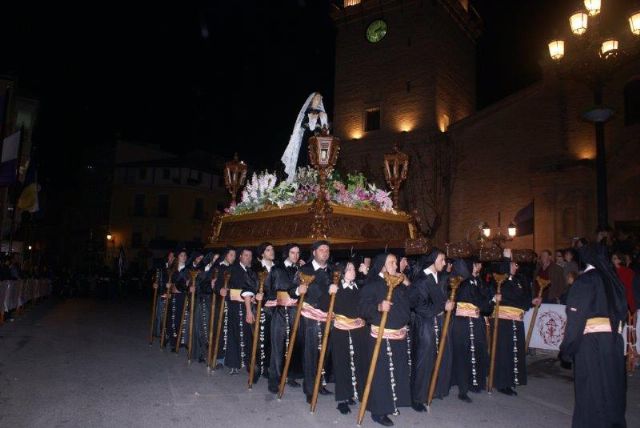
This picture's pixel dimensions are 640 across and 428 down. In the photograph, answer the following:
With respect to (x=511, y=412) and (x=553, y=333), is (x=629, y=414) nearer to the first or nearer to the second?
(x=511, y=412)

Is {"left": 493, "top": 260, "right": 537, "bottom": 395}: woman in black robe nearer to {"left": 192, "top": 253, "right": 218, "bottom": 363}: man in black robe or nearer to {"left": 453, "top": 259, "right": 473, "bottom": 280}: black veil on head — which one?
{"left": 453, "top": 259, "right": 473, "bottom": 280}: black veil on head

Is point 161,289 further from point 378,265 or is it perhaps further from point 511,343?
point 511,343

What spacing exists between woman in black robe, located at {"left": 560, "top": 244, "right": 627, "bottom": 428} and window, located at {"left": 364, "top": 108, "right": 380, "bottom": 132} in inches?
989

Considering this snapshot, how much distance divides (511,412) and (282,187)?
19.0 feet

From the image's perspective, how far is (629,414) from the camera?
619cm

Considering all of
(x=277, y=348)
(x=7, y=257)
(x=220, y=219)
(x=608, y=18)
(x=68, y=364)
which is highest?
(x=608, y=18)

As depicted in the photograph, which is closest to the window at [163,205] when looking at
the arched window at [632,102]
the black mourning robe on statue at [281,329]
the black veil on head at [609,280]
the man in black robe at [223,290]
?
the arched window at [632,102]

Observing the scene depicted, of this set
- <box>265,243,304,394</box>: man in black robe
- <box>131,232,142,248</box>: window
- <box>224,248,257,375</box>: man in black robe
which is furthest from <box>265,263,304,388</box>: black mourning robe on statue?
<box>131,232,142,248</box>: window

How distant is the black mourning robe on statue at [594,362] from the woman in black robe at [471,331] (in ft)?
6.18

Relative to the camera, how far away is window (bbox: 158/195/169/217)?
45281 mm

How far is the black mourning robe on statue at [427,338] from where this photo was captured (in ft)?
20.7

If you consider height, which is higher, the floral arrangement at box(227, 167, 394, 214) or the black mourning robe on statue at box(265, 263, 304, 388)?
the floral arrangement at box(227, 167, 394, 214)

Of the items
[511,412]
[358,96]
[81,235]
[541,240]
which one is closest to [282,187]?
[511,412]

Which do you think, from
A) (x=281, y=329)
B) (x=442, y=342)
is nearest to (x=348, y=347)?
(x=442, y=342)
